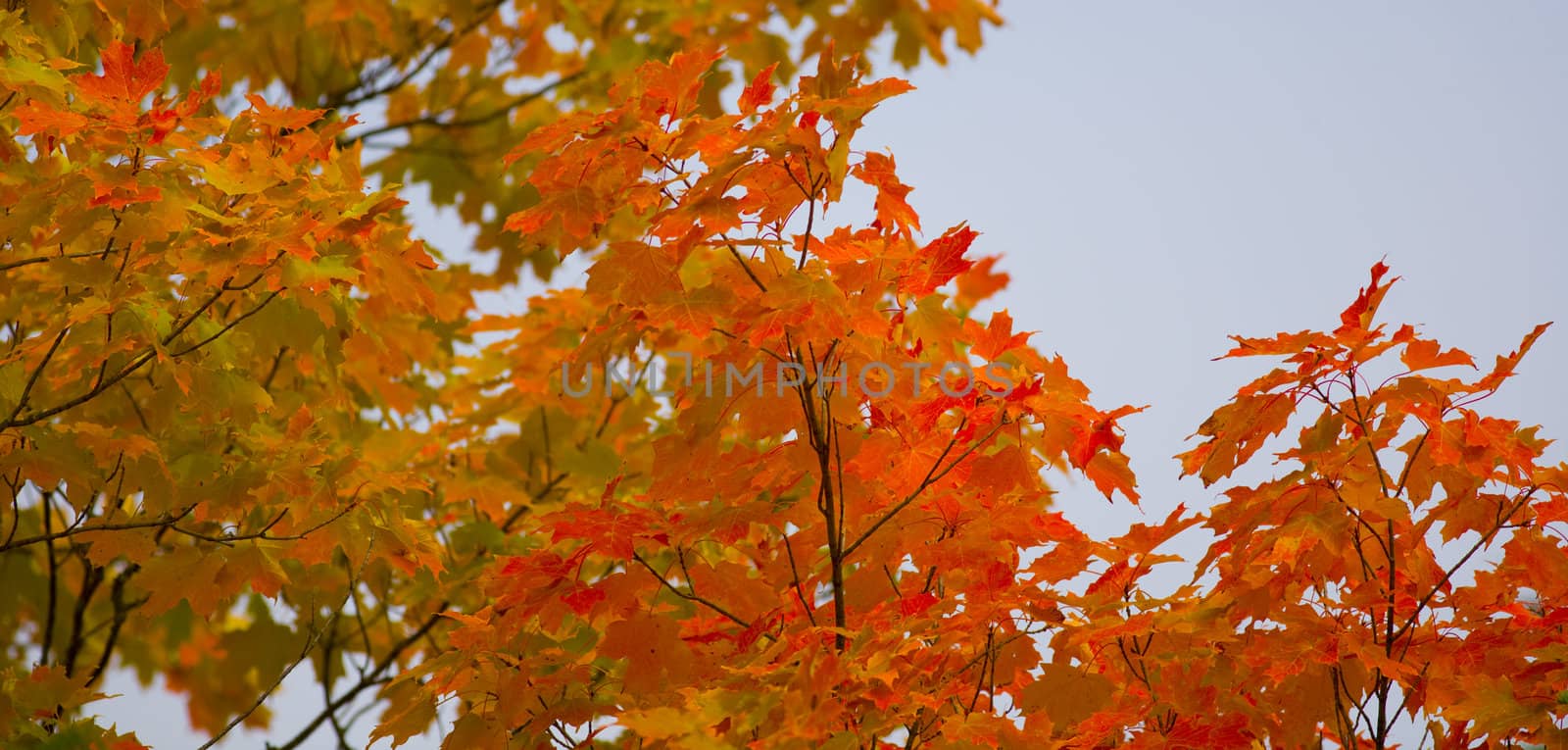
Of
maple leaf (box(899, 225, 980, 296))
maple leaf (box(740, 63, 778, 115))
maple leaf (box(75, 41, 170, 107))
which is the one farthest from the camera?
maple leaf (box(75, 41, 170, 107))

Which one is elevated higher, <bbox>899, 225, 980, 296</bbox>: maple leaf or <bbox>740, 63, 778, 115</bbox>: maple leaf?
<bbox>740, 63, 778, 115</bbox>: maple leaf

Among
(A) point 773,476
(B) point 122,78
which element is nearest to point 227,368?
(B) point 122,78

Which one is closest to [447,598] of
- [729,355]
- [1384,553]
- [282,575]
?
[282,575]

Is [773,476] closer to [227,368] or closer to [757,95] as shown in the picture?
[757,95]

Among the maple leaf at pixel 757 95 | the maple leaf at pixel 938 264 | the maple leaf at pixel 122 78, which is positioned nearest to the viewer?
the maple leaf at pixel 938 264

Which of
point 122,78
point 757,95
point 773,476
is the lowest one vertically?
point 773,476

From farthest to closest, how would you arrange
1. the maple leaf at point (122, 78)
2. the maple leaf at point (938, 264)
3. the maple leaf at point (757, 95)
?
1. the maple leaf at point (122, 78)
2. the maple leaf at point (757, 95)
3. the maple leaf at point (938, 264)

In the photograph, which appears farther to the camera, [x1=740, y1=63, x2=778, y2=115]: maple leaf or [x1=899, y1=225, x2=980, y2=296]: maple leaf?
[x1=740, y1=63, x2=778, y2=115]: maple leaf

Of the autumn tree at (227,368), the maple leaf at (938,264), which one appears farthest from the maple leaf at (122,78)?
the maple leaf at (938,264)

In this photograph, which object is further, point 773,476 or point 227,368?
point 227,368

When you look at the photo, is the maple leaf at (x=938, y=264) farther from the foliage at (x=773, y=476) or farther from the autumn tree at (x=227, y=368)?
the autumn tree at (x=227, y=368)

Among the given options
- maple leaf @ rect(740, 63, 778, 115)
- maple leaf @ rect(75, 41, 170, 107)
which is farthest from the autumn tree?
maple leaf @ rect(740, 63, 778, 115)

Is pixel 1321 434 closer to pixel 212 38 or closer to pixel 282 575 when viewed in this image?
pixel 282 575

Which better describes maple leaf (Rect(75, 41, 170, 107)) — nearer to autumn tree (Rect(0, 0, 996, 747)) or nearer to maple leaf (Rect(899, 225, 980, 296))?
autumn tree (Rect(0, 0, 996, 747))
